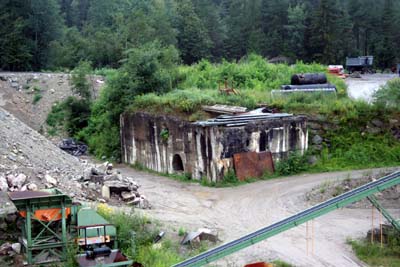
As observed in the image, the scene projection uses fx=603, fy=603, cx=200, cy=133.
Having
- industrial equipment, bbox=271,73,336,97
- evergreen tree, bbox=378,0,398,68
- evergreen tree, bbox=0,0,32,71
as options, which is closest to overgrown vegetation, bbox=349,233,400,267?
industrial equipment, bbox=271,73,336,97

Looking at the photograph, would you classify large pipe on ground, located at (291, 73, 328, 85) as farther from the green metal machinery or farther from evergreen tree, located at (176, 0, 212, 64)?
evergreen tree, located at (176, 0, 212, 64)

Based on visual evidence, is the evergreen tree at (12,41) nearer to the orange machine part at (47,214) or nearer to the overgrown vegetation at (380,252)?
the orange machine part at (47,214)

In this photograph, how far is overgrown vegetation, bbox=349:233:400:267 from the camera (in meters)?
14.2

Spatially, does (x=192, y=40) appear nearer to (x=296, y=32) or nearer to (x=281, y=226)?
(x=296, y=32)

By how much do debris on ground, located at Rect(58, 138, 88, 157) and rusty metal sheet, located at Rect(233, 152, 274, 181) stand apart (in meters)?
12.2

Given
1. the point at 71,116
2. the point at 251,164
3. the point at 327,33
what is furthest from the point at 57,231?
the point at 327,33

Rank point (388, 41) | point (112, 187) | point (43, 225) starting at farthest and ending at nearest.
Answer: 1. point (388, 41)
2. point (112, 187)
3. point (43, 225)

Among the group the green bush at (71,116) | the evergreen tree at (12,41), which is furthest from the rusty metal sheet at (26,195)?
the evergreen tree at (12,41)

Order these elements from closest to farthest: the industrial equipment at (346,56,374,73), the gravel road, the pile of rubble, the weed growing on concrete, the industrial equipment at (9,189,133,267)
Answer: the industrial equipment at (9,189,133,267) → the pile of rubble → the gravel road → the weed growing on concrete → the industrial equipment at (346,56,374,73)

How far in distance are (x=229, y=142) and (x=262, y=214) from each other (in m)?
5.02

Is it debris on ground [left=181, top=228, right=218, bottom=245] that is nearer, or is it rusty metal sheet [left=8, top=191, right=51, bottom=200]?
rusty metal sheet [left=8, top=191, right=51, bottom=200]

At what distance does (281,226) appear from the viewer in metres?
12.8

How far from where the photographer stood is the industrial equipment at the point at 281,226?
485 inches

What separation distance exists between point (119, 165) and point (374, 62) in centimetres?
3134
